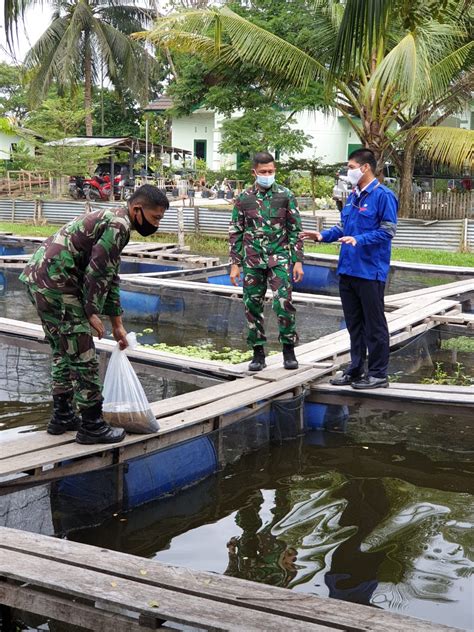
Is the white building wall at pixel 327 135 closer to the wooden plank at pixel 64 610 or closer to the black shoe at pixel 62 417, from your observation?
the black shoe at pixel 62 417

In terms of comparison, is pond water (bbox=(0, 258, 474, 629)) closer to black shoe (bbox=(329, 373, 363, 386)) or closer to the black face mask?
black shoe (bbox=(329, 373, 363, 386))

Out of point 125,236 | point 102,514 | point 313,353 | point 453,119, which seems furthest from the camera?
point 453,119

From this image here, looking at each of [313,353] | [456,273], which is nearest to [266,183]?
[313,353]

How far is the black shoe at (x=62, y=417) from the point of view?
4.51 m

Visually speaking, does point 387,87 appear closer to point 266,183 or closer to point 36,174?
point 266,183

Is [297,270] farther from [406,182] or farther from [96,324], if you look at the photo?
[406,182]

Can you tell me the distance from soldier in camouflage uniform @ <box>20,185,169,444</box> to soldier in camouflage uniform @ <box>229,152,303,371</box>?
6.10ft

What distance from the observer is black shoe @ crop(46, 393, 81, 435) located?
4.51m

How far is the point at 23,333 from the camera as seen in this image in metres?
7.39

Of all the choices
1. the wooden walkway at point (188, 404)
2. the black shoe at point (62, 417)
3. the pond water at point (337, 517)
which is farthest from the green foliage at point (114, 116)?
the black shoe at point (62, 417)

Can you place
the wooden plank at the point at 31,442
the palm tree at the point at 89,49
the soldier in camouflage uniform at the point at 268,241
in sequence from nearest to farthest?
1. the wooden plank at the point at 31,442
2. the soldier in camouflage uniform at the point at 268,241
3. the palm tree at the point at 89,49

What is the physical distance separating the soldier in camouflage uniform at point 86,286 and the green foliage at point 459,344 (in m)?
5.14

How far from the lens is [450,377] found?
8.09m

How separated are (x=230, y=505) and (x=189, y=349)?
3670 millimetres
